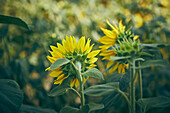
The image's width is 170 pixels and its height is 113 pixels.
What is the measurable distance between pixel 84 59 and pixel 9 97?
0.18 metres

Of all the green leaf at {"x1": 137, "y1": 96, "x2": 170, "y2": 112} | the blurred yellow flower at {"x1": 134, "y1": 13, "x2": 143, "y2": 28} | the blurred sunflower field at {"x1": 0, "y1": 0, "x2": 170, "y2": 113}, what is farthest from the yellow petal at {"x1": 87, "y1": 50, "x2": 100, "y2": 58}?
the blurred yellow flower at {"x1": 134, "y1": 13, "x2": 143, "y2": 28}

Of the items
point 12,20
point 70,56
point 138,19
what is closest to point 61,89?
point 70,56

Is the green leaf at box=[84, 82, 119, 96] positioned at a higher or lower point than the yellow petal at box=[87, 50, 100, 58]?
lower

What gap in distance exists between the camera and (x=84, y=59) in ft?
1.31

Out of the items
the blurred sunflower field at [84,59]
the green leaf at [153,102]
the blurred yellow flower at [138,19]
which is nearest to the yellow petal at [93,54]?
the blurred sunflower field at [84,59]

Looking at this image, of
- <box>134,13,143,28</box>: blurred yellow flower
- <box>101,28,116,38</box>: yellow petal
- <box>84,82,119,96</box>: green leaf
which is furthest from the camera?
<box>134,13,143,28</box>: blurred yellow flower

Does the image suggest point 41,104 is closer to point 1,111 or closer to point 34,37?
point 34,37

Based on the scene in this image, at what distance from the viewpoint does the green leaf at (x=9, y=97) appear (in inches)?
13.4

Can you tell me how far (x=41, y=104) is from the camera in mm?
969

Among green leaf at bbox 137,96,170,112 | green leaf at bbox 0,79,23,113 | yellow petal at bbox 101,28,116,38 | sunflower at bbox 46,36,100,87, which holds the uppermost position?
yellow petal at bbox 101,28,116,38

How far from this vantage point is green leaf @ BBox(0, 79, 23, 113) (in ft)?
1.12

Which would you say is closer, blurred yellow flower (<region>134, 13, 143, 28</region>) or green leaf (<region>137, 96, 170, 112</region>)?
green leaf (<region>137, 96, 170, 112</region>)

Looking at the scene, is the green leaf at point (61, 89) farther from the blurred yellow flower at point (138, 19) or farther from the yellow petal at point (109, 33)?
the blurred yellow flower at point (138, 19)

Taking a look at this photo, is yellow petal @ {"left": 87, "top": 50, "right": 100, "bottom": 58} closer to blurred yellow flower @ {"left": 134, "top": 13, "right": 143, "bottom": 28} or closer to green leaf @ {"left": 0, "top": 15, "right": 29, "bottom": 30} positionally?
green leaf @ {"left": 0, "top": 15, "right": 29, "bottom": 30}
